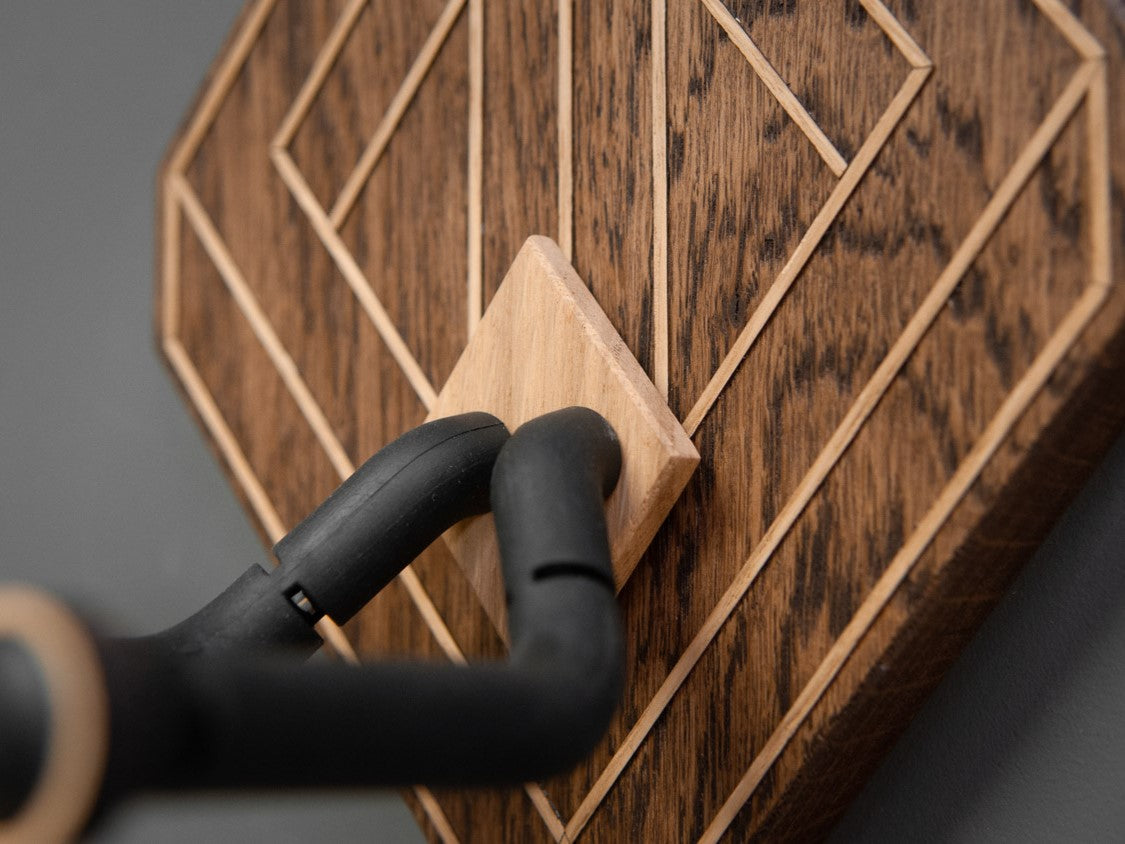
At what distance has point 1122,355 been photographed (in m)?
0.32

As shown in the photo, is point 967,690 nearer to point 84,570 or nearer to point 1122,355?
point 1122,355

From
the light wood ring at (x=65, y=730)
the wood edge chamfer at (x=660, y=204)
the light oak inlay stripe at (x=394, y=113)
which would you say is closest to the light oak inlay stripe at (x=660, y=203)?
the wood edge chamfer at (x=660, y=204)

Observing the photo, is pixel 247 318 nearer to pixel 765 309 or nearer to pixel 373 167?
pixel 373 167

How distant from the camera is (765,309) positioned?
397 mm

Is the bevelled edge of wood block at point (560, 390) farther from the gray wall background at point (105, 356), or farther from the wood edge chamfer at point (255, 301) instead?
the gray wall background at point (105, 356)

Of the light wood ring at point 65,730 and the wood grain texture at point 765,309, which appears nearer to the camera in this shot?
the light wood ring at point 65,730

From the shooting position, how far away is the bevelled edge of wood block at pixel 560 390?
0.40m

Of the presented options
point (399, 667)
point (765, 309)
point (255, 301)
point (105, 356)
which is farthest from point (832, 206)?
point (105, 356)

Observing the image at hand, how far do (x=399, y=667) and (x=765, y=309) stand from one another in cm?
21

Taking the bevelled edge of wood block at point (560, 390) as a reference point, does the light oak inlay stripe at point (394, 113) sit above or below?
above

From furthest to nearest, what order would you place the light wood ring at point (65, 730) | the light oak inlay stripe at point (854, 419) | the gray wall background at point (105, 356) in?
the gray wall background at point (105, 356), the light oak inlay stripe at point (854, 419), the light wood ring at point (65, 730)

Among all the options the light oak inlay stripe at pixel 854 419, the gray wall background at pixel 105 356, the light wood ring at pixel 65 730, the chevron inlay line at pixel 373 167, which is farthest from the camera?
the gray wall background at pixel 105 356

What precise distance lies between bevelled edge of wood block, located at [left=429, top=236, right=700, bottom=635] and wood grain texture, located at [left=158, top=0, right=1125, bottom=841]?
2 centimetres

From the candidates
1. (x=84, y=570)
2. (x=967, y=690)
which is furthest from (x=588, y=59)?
(x=84, y=570)
